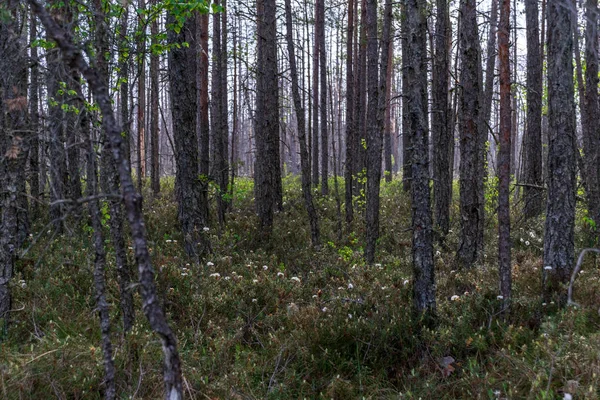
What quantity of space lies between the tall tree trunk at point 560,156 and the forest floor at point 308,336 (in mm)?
398

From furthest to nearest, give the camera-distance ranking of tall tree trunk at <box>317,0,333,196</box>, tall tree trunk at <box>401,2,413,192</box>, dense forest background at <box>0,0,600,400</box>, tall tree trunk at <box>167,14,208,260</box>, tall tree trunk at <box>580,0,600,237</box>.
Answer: tall tree trunk at <box>317,0,333,196</box> → tall tree trunk at <box>580,0,600,237</box> → tall tree trunk at <box>167,14,208,260</box> → tall tree trunk at <box>401,2,413,192</box> → dense forest background at <box>0,0,600,400</box>

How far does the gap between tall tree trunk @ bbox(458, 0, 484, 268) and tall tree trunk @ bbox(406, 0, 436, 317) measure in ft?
10.0

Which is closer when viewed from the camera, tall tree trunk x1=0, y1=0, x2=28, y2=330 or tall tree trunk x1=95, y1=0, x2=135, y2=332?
tall tree trunk x1=95, y1=0, x2=135, y2=332

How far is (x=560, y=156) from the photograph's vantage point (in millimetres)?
6309

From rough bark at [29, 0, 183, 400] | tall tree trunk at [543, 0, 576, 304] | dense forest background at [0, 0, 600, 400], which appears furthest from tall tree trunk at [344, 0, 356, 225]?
rough bark at [29, 0, 183, 400]

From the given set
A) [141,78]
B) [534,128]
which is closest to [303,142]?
[534,128]

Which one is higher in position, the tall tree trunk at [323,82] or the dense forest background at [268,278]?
the tall tree trunk at [323,82]

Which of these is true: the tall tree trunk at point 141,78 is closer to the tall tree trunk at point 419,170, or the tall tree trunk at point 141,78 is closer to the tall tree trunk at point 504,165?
the tall tree trunk at point 419,170

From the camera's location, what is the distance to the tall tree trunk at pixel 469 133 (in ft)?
28.3

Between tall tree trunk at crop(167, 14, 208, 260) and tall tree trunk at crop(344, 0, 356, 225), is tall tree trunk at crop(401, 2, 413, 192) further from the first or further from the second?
tall tree trunk at crop(167, 14, 208, 260)

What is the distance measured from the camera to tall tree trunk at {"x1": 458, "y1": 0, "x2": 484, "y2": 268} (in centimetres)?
862

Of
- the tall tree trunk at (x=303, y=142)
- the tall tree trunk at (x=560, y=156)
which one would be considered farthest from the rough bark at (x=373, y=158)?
the tall tree trunk at (x=560, y=156)

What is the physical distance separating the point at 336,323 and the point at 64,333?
Answer: 12.2ft

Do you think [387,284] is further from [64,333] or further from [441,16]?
[441,16]
